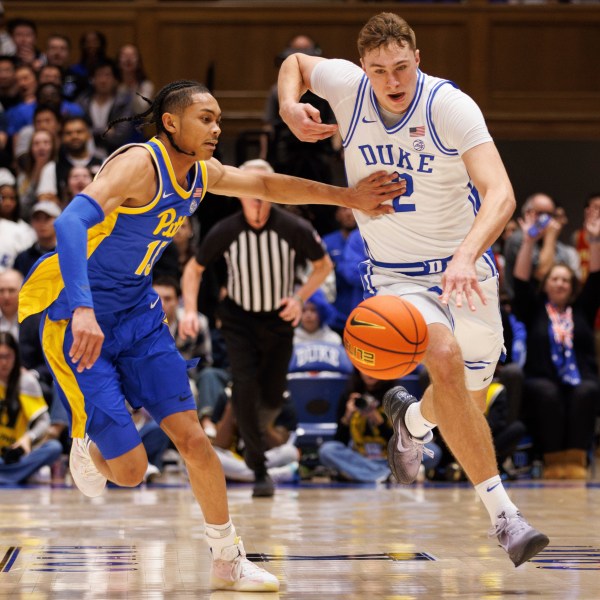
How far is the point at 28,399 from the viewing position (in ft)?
29.6

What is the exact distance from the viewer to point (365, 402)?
9070mm

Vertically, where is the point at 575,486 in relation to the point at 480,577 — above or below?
below

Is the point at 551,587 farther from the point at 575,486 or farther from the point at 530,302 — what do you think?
the point at 530,302

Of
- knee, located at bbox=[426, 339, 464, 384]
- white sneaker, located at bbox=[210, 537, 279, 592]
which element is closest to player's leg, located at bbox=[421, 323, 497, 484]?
knee, located at bbox=[426, 339, 464, 384]

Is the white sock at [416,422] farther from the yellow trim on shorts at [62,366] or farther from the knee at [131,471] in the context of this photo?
the yellow trim on shorts at [62,366]

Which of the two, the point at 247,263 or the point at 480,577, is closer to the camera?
the point at 480,577

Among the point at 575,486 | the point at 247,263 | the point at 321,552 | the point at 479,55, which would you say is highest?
the point at 479,55

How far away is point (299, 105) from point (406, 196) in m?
0.60

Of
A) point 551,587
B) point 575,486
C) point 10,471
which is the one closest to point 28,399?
point 10,471

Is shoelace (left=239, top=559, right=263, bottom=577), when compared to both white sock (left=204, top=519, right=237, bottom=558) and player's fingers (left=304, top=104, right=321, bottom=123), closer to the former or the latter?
white sock (left=204, top=519, right=237, bottom=558)

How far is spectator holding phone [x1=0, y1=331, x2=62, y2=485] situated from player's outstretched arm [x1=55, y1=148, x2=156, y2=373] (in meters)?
4.65

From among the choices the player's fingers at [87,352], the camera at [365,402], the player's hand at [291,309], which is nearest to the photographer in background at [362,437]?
the camera at [365,402]

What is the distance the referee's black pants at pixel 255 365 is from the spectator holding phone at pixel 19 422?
1.54 metres

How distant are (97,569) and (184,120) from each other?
6.20 ft
